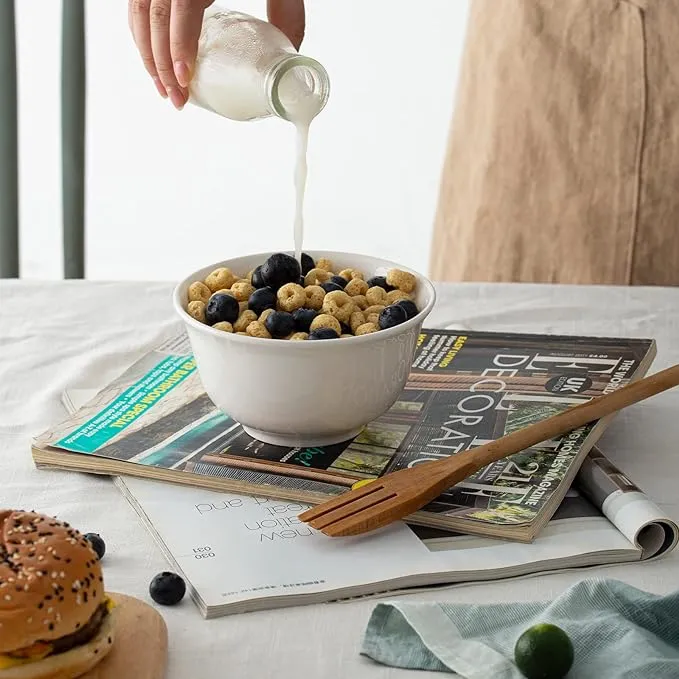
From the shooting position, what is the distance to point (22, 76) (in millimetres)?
3090

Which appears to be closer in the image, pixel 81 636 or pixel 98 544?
pixel 81 636

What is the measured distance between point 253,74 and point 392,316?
0.24 m

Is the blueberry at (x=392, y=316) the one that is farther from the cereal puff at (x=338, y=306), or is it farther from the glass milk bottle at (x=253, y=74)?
the glass milk bottle at (x=253, y=74)

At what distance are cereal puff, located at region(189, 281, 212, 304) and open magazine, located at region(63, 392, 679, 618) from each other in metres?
0.17

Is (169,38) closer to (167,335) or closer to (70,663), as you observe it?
(167,335)

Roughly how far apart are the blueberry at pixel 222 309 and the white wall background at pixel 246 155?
2.34 metres

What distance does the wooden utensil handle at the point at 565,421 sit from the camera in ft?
2.73

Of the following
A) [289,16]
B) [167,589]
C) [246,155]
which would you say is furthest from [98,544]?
[246,155]

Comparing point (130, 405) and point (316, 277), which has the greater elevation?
point (316, 277)

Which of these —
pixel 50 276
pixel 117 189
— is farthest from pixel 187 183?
pixel 50 276

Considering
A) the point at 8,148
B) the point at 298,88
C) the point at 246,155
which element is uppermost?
the point at 298,88

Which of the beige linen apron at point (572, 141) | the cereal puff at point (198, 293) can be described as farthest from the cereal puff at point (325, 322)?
the beige linen apron at point (572, 141)

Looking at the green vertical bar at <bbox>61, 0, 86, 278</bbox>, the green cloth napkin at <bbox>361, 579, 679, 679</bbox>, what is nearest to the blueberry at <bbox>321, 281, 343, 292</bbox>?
the green cloth napkin at <bbox>361, 579, 679, 679</bbox>

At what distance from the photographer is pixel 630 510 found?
30.7 inches
